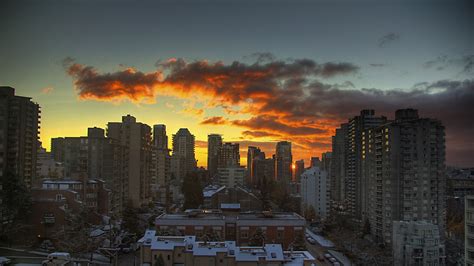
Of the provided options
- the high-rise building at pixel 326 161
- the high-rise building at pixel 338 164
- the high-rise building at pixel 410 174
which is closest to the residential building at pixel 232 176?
the high-rise building at pixel 326 161

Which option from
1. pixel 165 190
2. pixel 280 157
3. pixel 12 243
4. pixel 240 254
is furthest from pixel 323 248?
pixel 280 157

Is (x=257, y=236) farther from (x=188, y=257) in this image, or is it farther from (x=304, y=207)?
(x=304, y=207)

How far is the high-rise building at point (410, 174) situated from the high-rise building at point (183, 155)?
17.7 m

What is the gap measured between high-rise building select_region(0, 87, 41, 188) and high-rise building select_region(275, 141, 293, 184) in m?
17.8

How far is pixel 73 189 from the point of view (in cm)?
962

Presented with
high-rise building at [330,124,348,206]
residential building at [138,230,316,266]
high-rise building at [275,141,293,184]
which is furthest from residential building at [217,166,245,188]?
residential building at [138,230,316,266]

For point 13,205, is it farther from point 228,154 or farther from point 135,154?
point 228,154

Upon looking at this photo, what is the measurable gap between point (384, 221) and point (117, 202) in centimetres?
707

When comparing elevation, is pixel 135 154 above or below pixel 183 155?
below

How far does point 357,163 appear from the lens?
45.3 ft

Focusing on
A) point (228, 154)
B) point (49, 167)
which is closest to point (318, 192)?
point (49, 167)

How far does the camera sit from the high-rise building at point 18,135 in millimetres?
8656

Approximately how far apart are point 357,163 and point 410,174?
12.4 ft

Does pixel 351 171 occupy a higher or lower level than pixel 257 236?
higher
